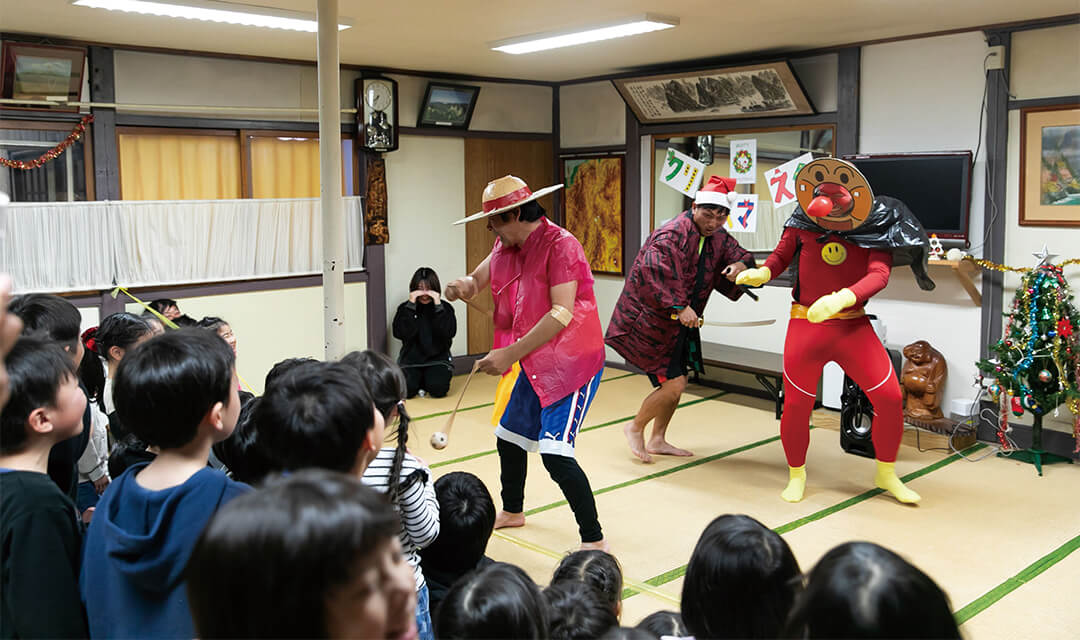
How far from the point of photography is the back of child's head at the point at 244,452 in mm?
1908

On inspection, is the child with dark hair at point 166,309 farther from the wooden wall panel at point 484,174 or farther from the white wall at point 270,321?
the wooden wall panel at point 484,174

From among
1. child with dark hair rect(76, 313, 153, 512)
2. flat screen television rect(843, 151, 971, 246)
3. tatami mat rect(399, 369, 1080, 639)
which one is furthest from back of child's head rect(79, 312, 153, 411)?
flat screen television rect(843, 151, 971, 246)

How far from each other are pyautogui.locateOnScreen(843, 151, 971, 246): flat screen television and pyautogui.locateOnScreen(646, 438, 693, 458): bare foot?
6.04ft

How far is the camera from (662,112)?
6.47 m

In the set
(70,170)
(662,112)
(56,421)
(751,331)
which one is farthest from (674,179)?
(56,421)

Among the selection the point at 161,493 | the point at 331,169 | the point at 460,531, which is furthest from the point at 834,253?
the point at 161,493

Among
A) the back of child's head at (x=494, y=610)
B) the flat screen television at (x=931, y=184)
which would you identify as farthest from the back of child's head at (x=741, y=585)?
the flat screen television at (x=931, y=184)

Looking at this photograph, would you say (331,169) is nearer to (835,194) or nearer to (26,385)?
(26,385)

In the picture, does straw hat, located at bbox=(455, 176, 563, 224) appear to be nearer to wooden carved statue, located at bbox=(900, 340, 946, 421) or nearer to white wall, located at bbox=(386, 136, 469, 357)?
wooden carved statue, located at bbox=(900, 340, 946, 421)

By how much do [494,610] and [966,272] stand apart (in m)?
4.32

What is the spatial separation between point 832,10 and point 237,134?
11.7 ft

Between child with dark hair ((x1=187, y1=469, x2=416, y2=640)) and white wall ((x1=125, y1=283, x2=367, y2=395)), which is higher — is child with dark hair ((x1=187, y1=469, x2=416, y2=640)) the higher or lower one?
the higher one

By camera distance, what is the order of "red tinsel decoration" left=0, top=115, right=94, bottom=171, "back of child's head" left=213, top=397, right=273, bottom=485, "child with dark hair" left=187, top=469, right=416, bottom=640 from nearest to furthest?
"child with dark hair" left=187, top=469, right=416, bottom=640 < "back of child's head" left=213, top=397, right=273, bottom=485 < "red tinsel decoration" left=0, top=115, right=94, bottom=171

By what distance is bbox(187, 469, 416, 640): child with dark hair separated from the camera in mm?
782
